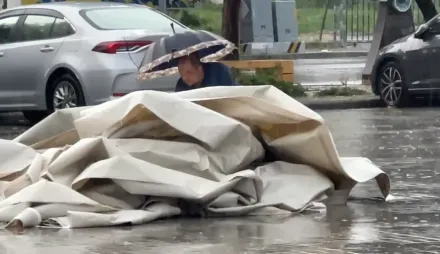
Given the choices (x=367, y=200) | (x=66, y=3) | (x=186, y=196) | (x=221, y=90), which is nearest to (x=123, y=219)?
(x=186, y=196)

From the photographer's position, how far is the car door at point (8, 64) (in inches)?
642

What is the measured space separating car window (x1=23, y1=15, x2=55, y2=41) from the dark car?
Result: 567cm

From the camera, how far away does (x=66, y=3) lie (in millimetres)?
16406

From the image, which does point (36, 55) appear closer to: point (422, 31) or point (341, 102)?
point (341, 102)

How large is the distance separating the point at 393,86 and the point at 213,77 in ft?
34.0

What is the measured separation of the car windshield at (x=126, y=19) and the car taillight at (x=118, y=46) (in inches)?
14.5

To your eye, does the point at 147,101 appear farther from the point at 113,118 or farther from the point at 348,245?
the point at 348,245

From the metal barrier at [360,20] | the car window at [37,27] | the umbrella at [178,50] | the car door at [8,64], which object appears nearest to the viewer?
the umbrella at [178,50]

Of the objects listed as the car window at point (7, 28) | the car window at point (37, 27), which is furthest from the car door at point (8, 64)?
the car window at point (37, 27)

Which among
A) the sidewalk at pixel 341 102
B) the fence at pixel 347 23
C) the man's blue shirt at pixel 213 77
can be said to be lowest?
the fence at pixel 347 23

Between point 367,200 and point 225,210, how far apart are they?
1282mm

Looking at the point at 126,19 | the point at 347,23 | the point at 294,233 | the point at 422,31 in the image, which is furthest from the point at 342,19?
the point at 294,233

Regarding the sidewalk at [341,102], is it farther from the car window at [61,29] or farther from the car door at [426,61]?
the car window at [61,29]

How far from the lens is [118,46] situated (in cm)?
1473
